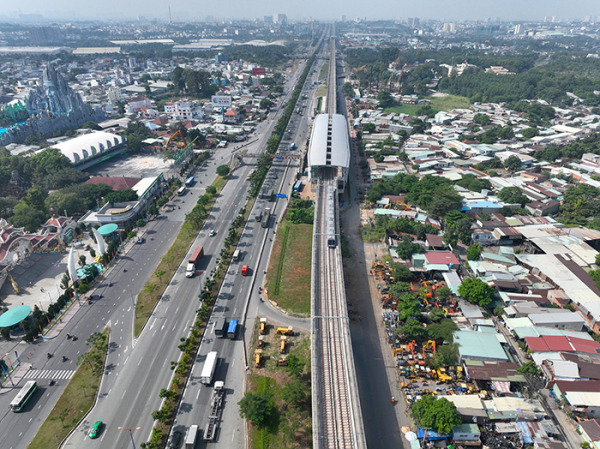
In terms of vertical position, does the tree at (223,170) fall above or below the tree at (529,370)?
above

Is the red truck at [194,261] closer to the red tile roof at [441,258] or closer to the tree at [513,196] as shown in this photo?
the red tile roof at [441,258]

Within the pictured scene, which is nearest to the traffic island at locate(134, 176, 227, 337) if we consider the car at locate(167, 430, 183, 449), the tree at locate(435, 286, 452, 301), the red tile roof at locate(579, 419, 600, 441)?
the car at locate(167, 430, 183, 449)

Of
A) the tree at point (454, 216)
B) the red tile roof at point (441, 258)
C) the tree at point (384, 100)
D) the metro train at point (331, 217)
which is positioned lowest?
the red tile roof at point (441, 258)

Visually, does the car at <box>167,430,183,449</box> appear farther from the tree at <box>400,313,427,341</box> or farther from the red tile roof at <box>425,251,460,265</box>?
the red tile roof at <box>425,251,460,265</box>

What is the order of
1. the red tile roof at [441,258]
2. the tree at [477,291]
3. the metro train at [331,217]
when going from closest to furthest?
the tree at [477,291] → the red tile roof at [441,258] → the metro train at [331,217]

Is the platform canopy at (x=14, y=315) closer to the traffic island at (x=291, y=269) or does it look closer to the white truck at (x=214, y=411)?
the white truck at (x=214, y=411)

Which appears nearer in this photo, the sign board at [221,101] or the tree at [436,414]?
the tree at [436,414]

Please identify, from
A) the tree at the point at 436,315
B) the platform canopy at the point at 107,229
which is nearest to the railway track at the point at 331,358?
the tree at the point at 436,315

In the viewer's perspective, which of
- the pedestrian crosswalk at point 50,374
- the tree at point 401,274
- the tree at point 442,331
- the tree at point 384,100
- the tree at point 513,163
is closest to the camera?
the pedestrian crosswalk at point 50,374
